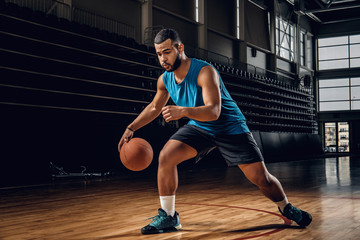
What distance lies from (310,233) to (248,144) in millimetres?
653

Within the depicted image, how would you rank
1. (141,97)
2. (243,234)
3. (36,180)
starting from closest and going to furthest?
(243,234), (36,180), (141,97)

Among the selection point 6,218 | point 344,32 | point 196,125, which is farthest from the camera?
point 344,32

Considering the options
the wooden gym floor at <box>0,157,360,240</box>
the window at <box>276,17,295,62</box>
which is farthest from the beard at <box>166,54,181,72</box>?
the window at <box>276,17,295,62</box>

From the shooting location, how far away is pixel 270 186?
9.02 ft

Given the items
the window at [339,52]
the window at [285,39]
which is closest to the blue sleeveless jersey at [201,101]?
the window at [285,39]

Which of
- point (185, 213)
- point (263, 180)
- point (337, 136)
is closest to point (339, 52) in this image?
point (337, 136)

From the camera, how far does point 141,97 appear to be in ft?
33.5

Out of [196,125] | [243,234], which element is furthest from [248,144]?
[243,234]

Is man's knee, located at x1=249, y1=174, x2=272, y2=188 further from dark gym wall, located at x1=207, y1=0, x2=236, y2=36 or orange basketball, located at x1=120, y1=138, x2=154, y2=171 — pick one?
dark gym wall, located at x1=207, y1=0, x2=236, y2=36

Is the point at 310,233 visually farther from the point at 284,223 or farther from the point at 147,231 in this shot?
the point at 147,231

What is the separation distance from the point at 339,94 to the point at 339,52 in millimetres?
2234

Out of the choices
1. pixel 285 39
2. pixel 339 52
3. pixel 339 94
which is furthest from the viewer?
pixel 339 52

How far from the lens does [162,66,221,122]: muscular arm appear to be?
2237mm

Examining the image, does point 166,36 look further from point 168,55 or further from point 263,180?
point 263,180
